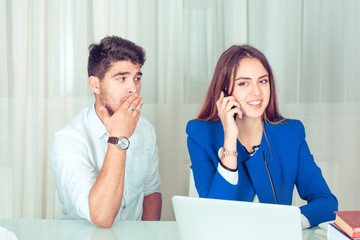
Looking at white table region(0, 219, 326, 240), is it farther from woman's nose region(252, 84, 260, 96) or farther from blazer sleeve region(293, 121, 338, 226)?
woman's nose region(252, 84, 260, 96)

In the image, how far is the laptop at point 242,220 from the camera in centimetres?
86

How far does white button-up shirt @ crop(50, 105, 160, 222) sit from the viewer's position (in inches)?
58.4

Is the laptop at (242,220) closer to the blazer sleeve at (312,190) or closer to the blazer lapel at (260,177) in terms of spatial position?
the blazer sleeve at (312,190)

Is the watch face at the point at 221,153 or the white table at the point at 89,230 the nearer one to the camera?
the white table at the point at 89,230

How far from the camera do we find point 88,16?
2318 mm

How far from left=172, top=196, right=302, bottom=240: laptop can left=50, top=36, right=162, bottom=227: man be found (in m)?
0.48

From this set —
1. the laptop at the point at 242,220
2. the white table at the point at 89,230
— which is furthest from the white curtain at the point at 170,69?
the laptop at the point at 242,220

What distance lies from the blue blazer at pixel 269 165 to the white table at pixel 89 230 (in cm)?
32

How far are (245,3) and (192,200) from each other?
1.61 meters

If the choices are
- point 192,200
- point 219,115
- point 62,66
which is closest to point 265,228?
point 192,200

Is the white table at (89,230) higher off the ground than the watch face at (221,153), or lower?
lower

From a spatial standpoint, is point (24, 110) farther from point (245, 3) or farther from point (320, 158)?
point (320, 158)

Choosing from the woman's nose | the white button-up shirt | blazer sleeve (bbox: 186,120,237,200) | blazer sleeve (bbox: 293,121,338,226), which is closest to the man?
the white button-up shirt

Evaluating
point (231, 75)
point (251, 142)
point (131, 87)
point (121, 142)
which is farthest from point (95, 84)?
point (251, 142)
